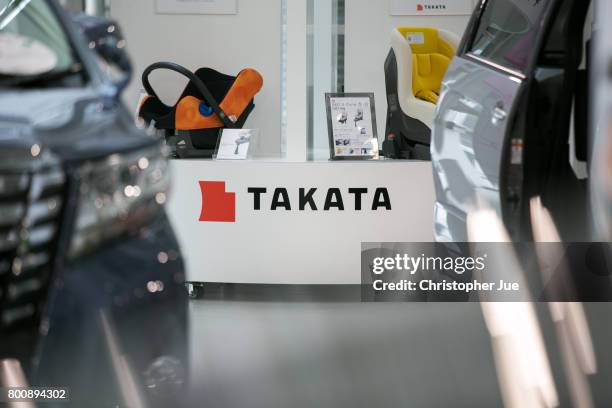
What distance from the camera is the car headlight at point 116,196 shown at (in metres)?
1.55

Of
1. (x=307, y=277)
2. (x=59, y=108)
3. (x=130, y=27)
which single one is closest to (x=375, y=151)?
(x=307, y=277)

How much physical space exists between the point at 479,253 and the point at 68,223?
1.15m

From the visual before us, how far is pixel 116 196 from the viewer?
5.26ft

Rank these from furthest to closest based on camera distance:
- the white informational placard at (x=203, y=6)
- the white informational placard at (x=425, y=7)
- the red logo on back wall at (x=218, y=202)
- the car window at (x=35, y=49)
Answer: the white informational placard at (x=425, y=7), the white informational placard at (x=203, y=6), the red logo on back wall at (x=218, y=202), the car window at (x=35, y=49)

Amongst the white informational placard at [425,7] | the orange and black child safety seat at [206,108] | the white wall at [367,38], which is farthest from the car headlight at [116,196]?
the white informational placard at [425,7]

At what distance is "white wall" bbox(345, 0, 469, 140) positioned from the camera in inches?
201

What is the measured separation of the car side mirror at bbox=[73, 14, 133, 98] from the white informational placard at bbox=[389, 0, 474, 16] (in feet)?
11.7

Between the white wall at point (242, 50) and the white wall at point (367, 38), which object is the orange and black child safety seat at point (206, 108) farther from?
the white wall at point (367, 38)

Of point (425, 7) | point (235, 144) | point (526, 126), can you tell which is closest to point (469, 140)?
point (526, 126)

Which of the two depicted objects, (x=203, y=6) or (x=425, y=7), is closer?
(x=203, y=6)

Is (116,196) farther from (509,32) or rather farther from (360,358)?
(509,32)

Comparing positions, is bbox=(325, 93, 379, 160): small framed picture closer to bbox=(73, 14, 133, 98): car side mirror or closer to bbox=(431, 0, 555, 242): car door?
bbox=(431, 0, 555, 242): car door

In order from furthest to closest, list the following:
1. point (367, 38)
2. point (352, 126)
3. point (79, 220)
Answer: point (367, 38) < point (352, 126) < point (79, 220)

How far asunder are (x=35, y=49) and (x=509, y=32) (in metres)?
1.27
